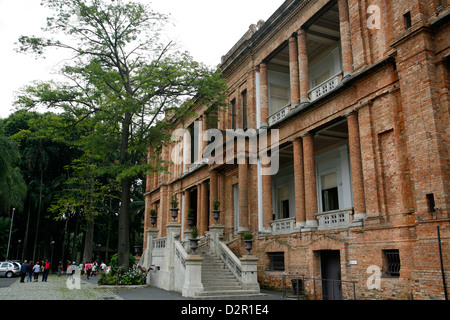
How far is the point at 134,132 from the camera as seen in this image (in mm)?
23781

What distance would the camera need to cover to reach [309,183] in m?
16.8

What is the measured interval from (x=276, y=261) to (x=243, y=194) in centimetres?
463

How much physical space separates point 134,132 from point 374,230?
54.0 ft

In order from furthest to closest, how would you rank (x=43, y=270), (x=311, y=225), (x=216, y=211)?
(x=43, y=270) → (x=216, y=211) → (x=311, y=225)

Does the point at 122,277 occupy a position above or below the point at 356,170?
below

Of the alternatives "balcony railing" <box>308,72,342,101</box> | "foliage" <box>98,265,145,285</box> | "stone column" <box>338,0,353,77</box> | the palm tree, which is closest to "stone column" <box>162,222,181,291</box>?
"foliage" <box>98,265,145,285</box>

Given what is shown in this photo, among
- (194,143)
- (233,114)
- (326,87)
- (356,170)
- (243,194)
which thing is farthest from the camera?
(194,143)

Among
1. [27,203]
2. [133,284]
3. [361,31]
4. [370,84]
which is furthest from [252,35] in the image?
[27,203]

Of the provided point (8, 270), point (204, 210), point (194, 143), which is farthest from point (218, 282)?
point (8, 270)

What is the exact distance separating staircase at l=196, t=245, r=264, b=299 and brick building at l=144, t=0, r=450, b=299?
7.34 ft

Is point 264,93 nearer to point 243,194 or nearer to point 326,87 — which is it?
point 326,87

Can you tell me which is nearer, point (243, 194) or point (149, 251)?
point (243, 194)

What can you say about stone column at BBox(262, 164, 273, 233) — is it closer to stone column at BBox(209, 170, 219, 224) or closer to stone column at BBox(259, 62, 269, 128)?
stone column at BBox(259, 62, 269, 128)

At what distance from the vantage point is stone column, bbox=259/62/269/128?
2083cm
